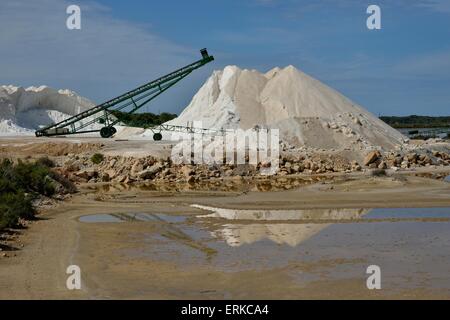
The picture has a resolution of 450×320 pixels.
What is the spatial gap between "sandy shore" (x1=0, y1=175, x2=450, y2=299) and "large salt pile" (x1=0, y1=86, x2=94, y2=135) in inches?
1534

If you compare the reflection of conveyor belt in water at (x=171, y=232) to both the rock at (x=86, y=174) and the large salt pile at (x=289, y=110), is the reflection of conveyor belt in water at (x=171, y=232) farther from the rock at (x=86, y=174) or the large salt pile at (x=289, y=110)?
the large salt pile at (x=289, y=110)

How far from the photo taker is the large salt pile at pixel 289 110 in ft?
132

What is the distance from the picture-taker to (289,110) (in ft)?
142

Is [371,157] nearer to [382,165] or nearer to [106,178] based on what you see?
[382,165]

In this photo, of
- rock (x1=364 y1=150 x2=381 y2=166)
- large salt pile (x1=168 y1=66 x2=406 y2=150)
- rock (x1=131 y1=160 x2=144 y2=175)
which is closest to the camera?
rock (x1=131 y1=160 x2=144 y2=175)

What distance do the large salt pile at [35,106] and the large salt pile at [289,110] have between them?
14.9 metres

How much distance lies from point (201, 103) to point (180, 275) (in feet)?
128

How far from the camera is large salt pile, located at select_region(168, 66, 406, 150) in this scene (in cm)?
4019

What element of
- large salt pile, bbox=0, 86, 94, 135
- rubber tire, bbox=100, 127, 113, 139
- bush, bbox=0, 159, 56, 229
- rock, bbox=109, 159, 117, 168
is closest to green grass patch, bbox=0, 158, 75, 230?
bush, bbox=0, 159, 56, 229

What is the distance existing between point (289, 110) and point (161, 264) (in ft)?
106

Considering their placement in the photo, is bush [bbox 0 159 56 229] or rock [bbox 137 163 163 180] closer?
bush [bbox 0 159 56 229]

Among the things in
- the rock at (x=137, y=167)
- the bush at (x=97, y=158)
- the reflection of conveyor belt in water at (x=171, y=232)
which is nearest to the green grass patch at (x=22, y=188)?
the reflection of conveyor belt in water at (x=171, y=232)

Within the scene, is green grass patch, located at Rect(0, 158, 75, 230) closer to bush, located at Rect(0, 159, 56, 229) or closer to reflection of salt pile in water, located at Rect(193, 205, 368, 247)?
bush, located at Rect(0, 159, 56, 229)
